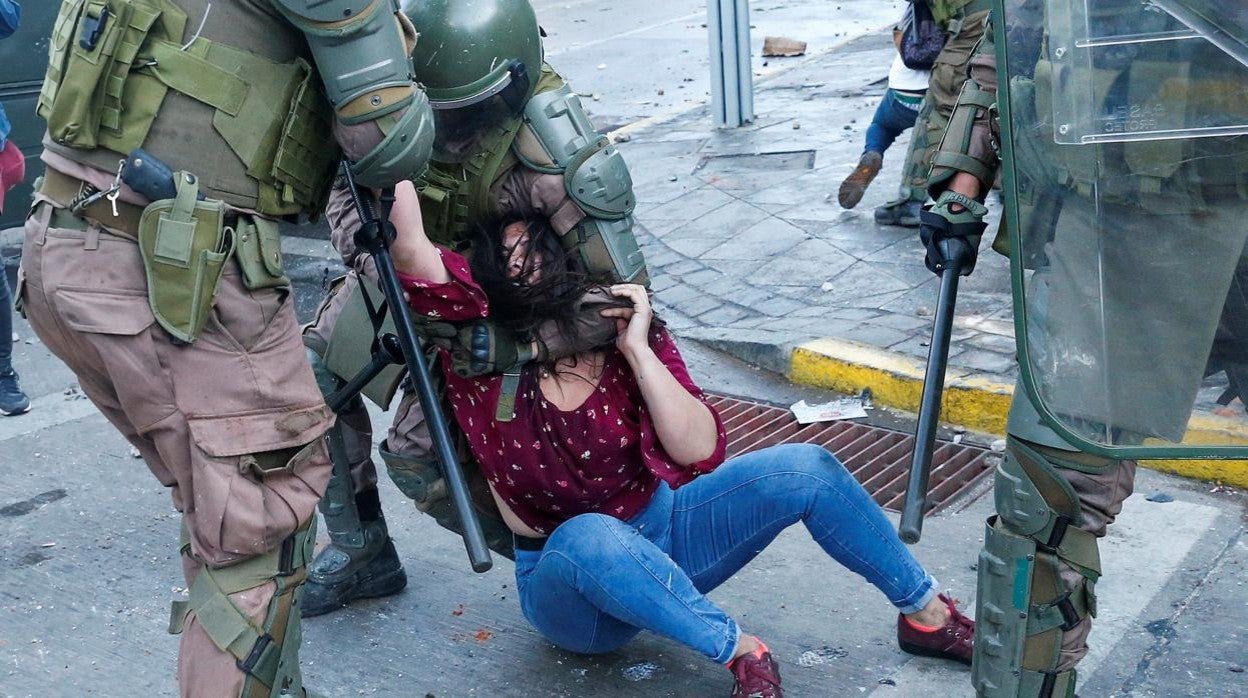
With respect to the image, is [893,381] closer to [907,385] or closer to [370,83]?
[907,385]

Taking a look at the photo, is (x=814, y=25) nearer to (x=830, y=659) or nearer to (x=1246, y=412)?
(x=830, y=659)

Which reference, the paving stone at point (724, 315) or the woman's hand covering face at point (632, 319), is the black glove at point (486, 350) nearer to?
the woman's hand covering face at point (632, 319)

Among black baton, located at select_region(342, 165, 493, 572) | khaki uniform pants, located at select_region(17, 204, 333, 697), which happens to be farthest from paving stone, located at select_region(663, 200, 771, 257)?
khaki uniform pants, located at select_region(17, 204, 333, 697)

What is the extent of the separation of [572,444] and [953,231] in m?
0.87

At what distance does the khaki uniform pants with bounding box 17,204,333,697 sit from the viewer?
2277 mm

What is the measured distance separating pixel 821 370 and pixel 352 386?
6.49 feet

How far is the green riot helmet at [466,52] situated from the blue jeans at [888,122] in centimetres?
359

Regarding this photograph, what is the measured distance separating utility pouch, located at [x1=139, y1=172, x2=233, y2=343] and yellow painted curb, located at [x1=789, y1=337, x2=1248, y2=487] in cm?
240

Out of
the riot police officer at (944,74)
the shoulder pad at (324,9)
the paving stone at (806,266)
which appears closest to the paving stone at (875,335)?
the paving stone at (806,266)

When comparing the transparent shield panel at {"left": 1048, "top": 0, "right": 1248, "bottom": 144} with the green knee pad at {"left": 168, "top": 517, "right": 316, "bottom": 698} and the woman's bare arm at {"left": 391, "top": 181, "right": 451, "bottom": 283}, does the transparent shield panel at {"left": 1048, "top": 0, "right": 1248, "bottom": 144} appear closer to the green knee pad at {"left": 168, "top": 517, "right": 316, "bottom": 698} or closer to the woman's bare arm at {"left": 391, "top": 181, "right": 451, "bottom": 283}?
the woman's bare arm at {"left": 391, "top": 181, "right": 451, "bottom": 283}

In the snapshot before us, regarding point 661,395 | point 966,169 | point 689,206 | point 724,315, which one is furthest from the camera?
point 689,206

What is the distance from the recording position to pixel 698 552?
2.90 metres

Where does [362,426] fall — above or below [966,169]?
below

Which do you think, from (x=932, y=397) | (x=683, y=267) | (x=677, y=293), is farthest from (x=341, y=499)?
(x=683, y=267)
